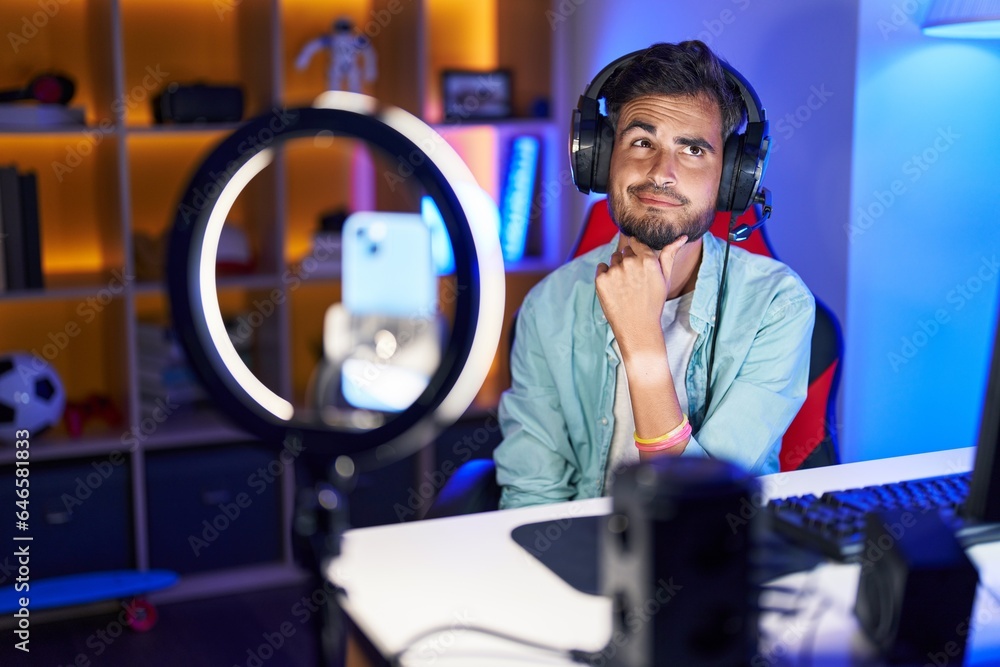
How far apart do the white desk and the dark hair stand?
0.74 meters

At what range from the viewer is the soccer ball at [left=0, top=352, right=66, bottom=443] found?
8.13 feet

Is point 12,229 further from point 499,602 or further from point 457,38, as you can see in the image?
point 499,602

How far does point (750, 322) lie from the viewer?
1.52 m

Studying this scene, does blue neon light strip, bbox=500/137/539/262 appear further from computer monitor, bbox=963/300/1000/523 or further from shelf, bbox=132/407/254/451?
computer monitor, bbox=963/300/1000/523

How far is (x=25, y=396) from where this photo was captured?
8.18 ft

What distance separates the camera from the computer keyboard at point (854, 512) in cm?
99

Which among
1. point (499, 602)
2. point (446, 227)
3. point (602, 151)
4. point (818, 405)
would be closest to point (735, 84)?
point (602, 151)

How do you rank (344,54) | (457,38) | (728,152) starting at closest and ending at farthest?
(728,152), (344,54), (457,38)

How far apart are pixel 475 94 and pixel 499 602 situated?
2.25m

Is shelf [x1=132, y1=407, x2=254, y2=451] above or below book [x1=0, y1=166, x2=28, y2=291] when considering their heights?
below

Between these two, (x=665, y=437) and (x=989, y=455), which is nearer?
(x=989, y=455)

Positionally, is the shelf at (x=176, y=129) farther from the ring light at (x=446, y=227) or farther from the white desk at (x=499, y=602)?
the ring light at (x=446, y=227)

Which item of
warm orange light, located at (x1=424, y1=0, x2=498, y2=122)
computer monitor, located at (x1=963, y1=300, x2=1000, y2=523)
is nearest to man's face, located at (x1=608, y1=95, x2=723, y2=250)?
computer monitor, located at (x1=963, y1=300, x2=1000, y2=523)

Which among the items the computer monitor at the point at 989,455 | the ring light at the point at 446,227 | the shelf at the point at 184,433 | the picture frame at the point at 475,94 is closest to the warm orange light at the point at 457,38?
the picture frame at the point at 475,94
